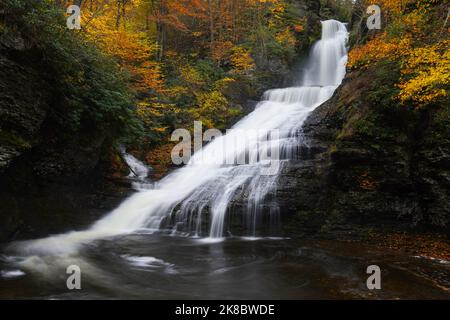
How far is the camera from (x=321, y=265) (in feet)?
24.0

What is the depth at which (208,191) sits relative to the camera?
1138cm

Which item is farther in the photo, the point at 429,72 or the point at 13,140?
the point at 429,72

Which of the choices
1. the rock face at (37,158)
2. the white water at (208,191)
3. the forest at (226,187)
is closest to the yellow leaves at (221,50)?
the white water at (208,191)

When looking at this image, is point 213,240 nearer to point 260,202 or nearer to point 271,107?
point 260,202

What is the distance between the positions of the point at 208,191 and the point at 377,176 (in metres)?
4.81

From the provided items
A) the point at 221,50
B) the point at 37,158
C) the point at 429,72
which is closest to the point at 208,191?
the point at 37,158

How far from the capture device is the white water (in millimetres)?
10070

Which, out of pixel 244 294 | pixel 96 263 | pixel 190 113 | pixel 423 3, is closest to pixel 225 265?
pixel 244 294

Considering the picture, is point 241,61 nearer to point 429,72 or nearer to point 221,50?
point 221,50

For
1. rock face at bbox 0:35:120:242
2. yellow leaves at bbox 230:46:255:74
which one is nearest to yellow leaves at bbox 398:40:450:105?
rock face at bbox 0:35:120:242

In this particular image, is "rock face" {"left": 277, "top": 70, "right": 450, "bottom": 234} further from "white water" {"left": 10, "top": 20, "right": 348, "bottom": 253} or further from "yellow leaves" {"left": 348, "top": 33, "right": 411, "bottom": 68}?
"white water" {"left": 10, "top": 20, "right": 348, "bottom": 253}

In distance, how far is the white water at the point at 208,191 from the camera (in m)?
10.1

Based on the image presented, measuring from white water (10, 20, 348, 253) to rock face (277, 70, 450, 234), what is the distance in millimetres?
1131

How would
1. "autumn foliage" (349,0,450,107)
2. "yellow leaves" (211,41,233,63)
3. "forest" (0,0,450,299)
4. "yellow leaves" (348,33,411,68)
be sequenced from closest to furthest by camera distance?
1. "forest" (0,0,450,299)
2. "autumn foliage" (349,0,450,107)
3. "yellow leaves" (348,33,411,68)
4. "yellow leaves" (211,41,233,63)
